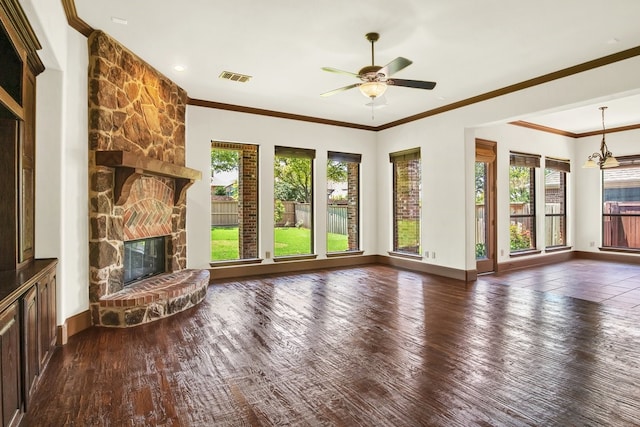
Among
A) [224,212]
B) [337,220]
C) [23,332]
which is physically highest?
[224,212]

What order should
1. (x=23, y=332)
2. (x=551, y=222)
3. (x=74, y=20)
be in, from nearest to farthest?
(x=23, y=332) < (x=74, y=20) < (x=551, y=222)

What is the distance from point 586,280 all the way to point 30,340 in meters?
7.52

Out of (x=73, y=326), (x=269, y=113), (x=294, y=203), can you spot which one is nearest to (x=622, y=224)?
(x=294, y=203)

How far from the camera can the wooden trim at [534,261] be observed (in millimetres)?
7125

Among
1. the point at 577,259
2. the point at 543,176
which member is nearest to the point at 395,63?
the point at 543,176

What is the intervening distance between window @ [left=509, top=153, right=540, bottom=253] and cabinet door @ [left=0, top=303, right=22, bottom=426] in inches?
309

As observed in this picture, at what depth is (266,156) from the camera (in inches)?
260

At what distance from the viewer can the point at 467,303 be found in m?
4.73

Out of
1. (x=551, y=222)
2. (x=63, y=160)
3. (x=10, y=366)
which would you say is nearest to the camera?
(x=10, y=366)

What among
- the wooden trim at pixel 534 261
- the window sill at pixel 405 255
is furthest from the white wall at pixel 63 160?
the wooden trim at pixel 534 261

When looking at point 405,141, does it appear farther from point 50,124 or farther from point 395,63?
point 50,124

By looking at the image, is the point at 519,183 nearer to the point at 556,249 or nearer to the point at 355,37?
the point at 556,249

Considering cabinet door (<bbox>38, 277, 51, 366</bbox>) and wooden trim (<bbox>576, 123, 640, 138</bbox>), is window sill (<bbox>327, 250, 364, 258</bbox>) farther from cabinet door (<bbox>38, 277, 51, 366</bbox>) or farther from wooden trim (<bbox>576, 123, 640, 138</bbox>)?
wooden trim (<bbox>576, 123, 640, 138</bbox>)

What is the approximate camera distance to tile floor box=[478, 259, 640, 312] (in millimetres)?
5062
